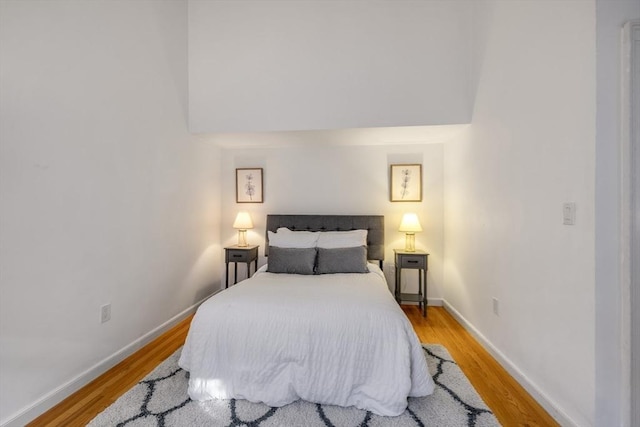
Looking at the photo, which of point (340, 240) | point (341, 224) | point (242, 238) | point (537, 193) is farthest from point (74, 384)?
point (537, 193)

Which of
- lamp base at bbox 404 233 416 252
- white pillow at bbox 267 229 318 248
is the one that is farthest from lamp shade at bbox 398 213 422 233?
white pillow at bbox 267 229 318 248

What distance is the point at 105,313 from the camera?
2.04 metres

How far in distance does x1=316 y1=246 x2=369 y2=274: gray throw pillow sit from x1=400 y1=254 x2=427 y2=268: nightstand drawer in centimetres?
52

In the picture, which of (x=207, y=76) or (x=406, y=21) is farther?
(x=207, y=76)

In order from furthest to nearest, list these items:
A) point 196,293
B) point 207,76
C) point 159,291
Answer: point 196,293 < point 207,76 < point 159,291

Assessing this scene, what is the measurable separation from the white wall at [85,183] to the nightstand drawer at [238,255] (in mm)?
540

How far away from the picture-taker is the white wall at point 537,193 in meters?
1.39

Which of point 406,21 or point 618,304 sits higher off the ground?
point 406,21

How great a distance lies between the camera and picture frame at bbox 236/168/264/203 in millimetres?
3631

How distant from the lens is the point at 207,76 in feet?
9.58

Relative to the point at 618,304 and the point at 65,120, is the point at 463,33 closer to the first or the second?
the point at 618,304

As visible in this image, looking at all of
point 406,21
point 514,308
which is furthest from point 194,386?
point 406,21

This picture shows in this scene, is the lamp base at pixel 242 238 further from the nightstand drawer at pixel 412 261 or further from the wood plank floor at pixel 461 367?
the nightstand drawer at pixel 412 261

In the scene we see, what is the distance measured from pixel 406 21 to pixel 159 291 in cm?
345
